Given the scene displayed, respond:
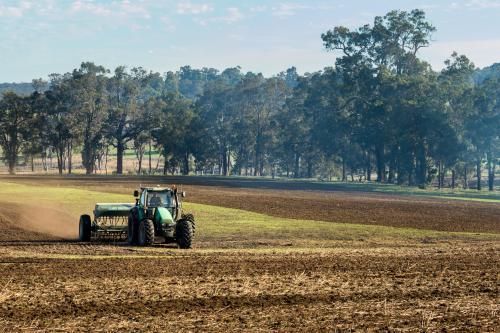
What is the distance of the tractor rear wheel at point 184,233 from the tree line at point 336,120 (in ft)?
300

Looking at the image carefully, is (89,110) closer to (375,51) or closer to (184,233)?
(375,51)

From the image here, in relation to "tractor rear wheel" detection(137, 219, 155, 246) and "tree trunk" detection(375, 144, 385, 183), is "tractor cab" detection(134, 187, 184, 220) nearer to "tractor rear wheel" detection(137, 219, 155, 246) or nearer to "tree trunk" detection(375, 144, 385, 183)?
"tractor rear wheel" detection(137, 219, 155, 246)

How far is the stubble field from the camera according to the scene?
17.6m

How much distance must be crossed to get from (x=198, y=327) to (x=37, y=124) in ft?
486

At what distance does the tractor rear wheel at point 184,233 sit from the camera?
1315 inches

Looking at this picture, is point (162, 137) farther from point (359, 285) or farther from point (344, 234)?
point (359, 285)

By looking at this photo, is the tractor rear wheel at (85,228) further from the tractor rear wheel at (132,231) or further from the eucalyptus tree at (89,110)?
the eucalyptus tree at (89,110)

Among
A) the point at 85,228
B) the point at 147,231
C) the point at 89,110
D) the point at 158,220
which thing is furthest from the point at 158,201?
the point at 89,110

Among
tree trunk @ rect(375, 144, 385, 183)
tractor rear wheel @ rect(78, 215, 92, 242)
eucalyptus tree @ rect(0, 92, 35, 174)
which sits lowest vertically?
tractor rear wheel @ rect(78, 215, 92, 242)

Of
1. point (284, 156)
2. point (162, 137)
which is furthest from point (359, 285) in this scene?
point (284, 156)

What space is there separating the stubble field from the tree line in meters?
80.1

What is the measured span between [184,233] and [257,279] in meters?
10.0

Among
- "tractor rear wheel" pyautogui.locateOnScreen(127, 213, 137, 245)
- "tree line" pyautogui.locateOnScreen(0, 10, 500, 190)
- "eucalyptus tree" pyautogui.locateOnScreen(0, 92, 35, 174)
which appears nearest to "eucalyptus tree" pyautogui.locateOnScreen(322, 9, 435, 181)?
"tree line" pyautogui.locateOnScreen(0, 10, 500, 190)

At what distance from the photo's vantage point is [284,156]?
19112cm
